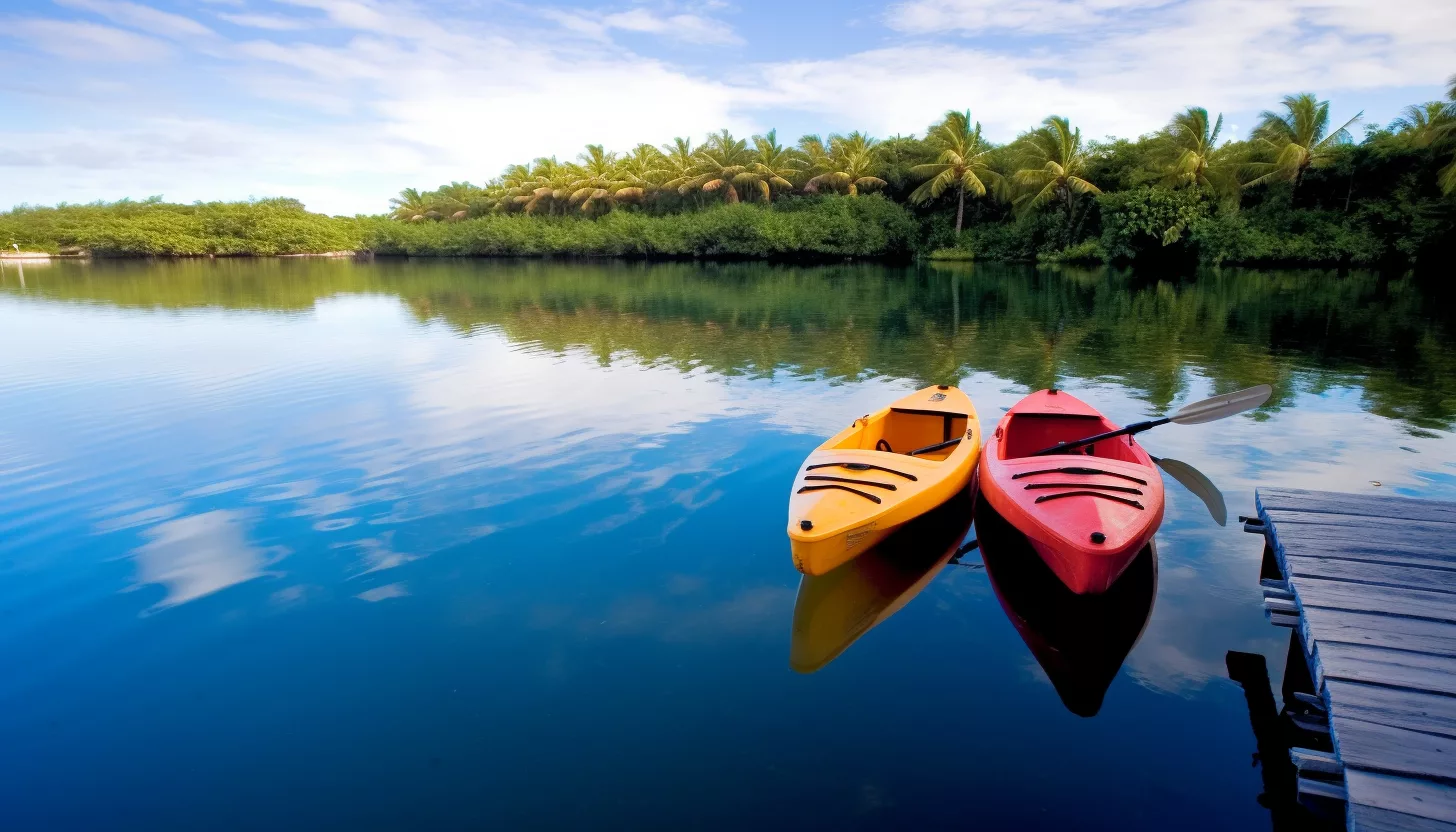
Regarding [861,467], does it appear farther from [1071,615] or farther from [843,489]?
[1071,615]

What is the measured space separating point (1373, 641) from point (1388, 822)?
150cm

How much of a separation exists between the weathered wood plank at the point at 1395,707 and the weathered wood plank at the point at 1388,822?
2.07ft

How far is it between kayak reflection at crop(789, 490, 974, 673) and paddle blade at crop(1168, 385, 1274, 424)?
8.98 feet

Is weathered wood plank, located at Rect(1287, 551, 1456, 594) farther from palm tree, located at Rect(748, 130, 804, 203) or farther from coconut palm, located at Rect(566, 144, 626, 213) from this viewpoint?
coconut palm, located at Rect(566, 144, 626, 213)

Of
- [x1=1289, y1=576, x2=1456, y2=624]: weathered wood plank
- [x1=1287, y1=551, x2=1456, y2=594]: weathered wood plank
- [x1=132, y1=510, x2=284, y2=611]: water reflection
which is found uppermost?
[x1=1287, y1=551, x2=1456, y2=594]: weathered wood plank

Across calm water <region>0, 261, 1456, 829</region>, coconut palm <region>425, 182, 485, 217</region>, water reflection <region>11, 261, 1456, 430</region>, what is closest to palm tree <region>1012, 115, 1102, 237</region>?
water reflection <region>11, 261, 1456, 430</region>

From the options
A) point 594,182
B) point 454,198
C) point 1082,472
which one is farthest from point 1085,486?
point 454,198

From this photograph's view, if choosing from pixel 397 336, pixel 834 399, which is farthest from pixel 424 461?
pixel 397 336

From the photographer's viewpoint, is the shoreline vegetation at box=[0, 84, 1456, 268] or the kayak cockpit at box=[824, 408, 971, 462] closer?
the kayak cockpit at box=[824, 408, 971, 462]

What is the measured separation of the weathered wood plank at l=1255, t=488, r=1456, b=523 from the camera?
568 centimetres

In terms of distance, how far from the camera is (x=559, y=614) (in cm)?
587

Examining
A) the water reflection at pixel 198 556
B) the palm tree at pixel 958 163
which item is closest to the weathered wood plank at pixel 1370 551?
the water reflection at pixel 198 556

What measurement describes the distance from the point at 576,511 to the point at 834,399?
5.99m

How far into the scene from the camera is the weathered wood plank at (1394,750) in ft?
10.5
